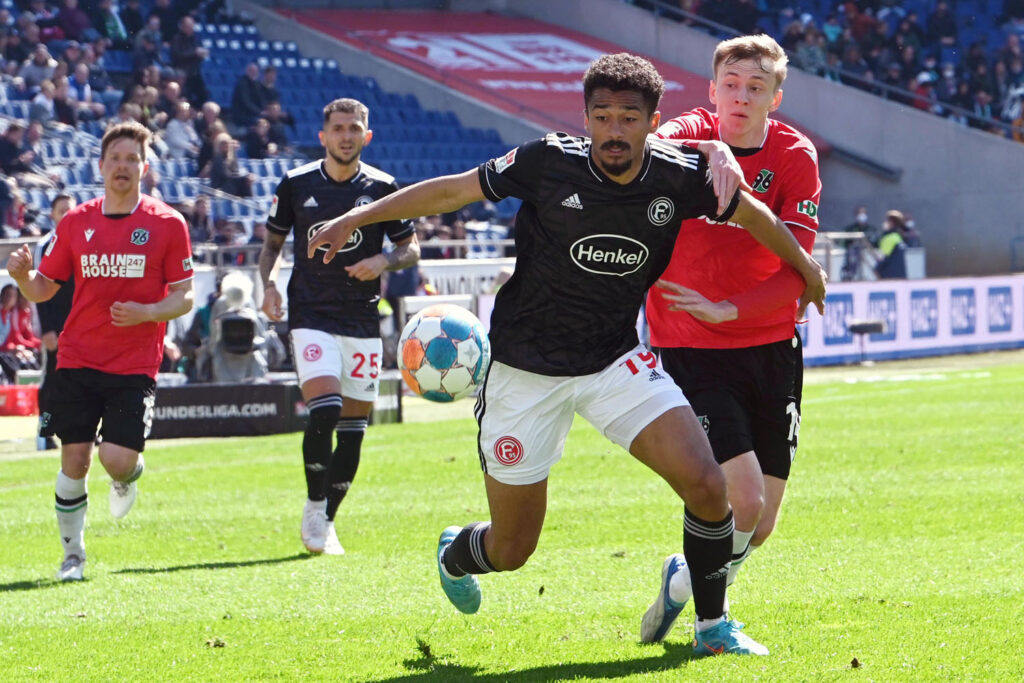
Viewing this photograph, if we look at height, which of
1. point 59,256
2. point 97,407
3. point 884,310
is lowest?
point 97,407

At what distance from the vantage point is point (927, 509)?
9.21 metres

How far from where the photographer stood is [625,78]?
4.82m

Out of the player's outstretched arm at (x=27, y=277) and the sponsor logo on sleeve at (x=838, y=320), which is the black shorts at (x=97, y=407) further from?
the sponsor logo on sleeve at (x=838, y=320)

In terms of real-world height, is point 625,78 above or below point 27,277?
above

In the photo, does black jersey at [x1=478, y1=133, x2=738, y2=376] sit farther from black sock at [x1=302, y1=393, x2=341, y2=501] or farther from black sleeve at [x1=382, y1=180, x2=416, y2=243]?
black sleeve at [x1=382, y1=180, x2=416, y2=243]

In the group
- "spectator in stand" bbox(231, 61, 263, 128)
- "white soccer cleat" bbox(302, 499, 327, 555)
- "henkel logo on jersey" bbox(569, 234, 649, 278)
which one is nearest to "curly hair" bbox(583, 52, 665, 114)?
"henkel logo on jersey" bbox(569, 234, 649, 278)

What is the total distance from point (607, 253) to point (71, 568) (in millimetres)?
4069

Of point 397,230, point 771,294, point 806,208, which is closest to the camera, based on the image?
point 771,294

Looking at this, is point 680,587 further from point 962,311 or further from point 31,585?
point 962,311

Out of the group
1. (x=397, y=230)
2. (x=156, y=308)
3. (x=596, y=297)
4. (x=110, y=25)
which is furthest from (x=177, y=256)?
(x=110, y=25)

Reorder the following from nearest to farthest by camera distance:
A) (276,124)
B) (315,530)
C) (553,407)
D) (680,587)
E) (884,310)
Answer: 1. (553,407)
2. (680,587)
3. (315,530)
4. (884,310)
5. (276,124)

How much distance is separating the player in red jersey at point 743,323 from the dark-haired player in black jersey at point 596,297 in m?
0.30

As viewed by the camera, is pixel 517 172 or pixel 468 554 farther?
pixel 468 554

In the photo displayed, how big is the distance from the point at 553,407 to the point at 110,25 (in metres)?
25.1
